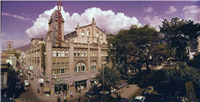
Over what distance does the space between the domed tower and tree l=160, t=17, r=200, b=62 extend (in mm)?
20604

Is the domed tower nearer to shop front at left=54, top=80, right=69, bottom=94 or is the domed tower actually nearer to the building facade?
the building facade

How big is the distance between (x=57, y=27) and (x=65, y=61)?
281 inches

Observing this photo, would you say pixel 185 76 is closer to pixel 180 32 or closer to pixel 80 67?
pixel 180 32

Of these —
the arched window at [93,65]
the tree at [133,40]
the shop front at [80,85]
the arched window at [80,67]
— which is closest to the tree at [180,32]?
the tree at [133,40]

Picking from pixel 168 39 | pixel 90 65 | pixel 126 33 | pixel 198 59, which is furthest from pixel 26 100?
pixel 198 59

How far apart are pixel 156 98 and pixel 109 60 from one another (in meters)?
15.3

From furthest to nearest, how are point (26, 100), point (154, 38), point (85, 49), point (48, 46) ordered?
point (154, 38), point (85, 49), point (48, 46), point (26, 100)

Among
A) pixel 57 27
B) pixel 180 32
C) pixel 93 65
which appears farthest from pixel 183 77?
pixel 57 27

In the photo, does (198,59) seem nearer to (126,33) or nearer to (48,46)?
(126,33)

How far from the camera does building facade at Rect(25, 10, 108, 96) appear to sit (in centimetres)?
2159

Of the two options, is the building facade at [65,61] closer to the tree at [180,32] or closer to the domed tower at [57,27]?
the domed tower at [57,27]

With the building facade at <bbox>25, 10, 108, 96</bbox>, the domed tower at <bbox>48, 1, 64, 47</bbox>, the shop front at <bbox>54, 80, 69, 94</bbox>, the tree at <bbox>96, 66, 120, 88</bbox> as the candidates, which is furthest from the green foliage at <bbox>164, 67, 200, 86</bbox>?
the domed tower at <bbox>48, 1, 64, 47</bbox>

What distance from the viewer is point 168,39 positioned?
23.3 m

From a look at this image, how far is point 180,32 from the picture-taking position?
21344mm
